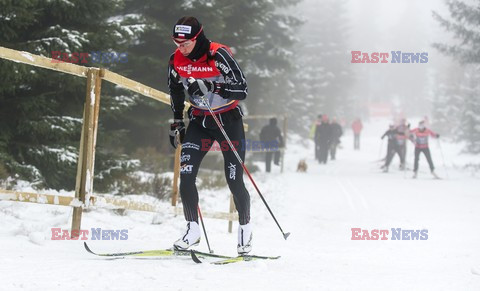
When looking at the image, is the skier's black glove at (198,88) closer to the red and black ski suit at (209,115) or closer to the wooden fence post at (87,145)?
the red and black ski suit at (209,115)

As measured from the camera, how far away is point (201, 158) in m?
5.07

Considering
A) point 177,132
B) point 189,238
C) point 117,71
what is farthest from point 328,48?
point 189,238

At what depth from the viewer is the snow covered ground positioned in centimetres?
383

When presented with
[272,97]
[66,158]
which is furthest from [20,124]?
[272,97]

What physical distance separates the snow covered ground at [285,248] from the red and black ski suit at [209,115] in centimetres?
72

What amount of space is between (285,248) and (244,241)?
1673mm

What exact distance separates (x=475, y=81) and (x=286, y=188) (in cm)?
3251

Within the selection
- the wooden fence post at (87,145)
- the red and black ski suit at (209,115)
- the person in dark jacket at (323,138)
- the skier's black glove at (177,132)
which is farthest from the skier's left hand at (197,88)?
the person in dark jacket at (323,138)

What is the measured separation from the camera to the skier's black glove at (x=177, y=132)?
5258 millimetres

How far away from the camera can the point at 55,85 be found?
8.53 meters

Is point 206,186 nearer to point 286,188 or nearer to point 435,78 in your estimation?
point 286,188

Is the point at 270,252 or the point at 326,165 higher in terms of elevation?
the point at 326,165

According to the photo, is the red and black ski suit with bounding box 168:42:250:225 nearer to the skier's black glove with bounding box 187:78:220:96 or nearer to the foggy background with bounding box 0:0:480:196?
the skier's black glove with bounding box 187:78:220:96

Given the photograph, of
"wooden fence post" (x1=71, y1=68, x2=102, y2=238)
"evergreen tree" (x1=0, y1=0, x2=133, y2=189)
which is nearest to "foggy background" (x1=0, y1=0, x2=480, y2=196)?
"evergreen tree" (x1=0, y1=0, x2=133, y2=189)
